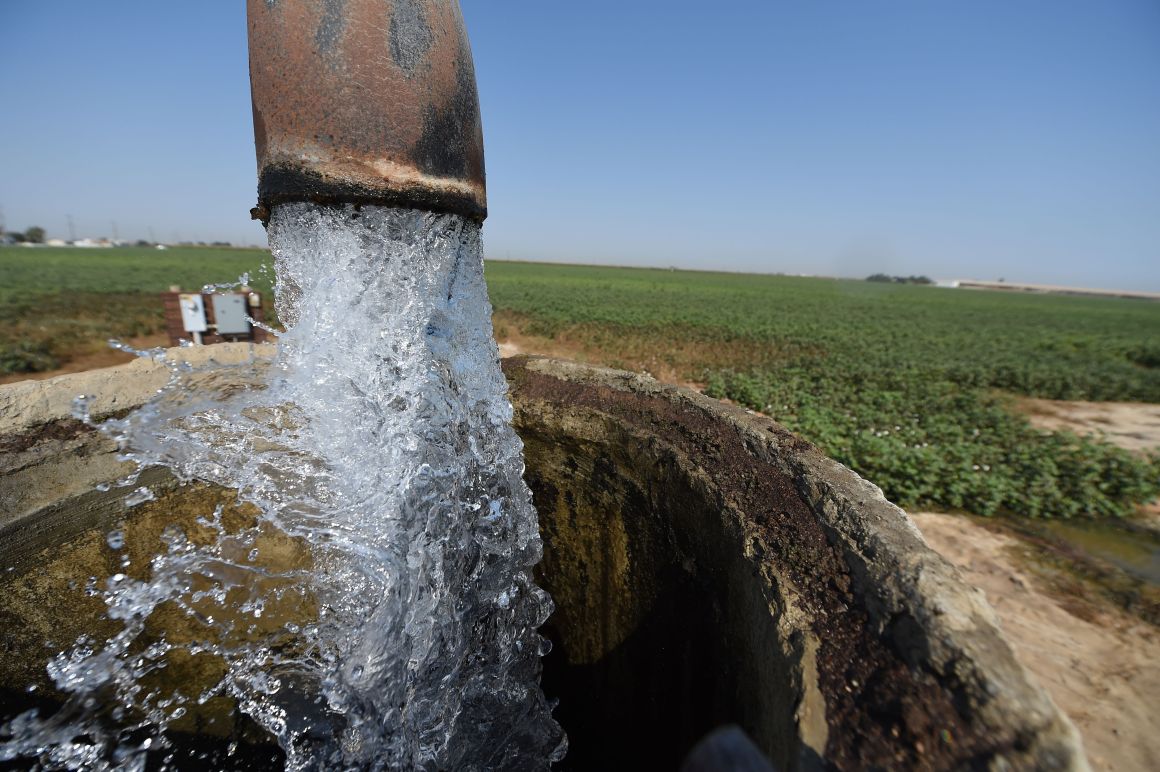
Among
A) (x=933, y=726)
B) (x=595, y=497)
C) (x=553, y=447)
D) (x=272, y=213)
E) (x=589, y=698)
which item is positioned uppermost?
(x=272, y=213)

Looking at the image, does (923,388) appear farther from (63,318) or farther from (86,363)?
(63,318)

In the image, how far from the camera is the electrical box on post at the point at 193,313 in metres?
5.37

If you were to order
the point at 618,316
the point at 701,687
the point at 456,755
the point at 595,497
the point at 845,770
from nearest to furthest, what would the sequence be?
the point at 845,770 < the point at 701,687 < the point at 456,755 < the point at 595,497 < the point at 618,316

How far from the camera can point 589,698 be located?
2975 mm

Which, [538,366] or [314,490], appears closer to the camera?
[314,490]

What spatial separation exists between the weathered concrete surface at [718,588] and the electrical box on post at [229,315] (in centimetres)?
323

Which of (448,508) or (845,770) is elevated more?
(845,770)

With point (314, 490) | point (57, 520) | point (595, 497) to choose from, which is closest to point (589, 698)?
point (595, 497)

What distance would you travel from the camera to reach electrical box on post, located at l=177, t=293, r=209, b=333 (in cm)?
537

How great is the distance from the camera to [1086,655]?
10.00 feet

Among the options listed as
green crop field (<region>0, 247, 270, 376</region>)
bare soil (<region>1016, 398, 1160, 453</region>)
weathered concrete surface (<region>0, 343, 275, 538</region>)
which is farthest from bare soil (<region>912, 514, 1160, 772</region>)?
green crop field (<region>0, 247, 270, 376</region>)

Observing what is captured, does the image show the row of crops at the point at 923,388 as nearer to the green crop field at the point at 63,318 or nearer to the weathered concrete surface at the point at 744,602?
the weathered concrete surface at the point at 744,602

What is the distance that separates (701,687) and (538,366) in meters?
2.13

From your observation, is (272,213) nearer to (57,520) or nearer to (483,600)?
(57,520)
